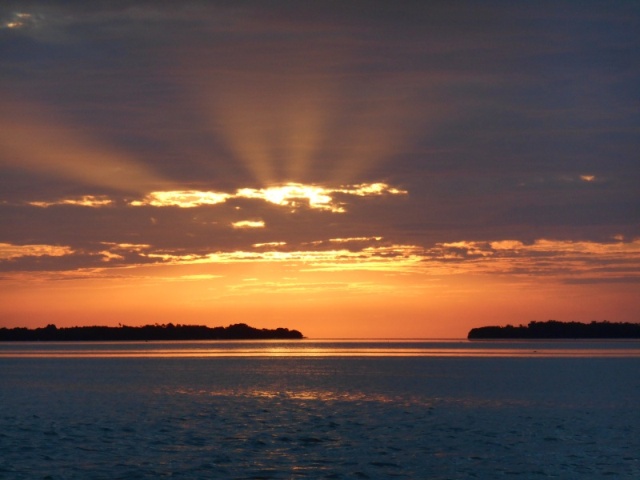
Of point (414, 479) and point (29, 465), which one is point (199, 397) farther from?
point (414, 479)

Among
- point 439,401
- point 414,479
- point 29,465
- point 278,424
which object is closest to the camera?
point 414,479

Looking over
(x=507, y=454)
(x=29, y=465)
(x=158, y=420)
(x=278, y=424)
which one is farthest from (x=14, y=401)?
(x=507, y=454)

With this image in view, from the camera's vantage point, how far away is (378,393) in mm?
68188

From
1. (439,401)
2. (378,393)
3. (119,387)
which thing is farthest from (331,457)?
(119,387)

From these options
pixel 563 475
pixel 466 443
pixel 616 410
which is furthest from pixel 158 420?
pixel 616 410

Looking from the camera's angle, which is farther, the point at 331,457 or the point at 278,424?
the point at 278,424

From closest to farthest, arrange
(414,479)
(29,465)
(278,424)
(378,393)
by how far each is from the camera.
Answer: (414,479)
(29,465)
(278,424)
(378,393)

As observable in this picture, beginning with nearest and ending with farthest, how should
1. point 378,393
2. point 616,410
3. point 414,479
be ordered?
point 414,479, point 616,410, point 378,393

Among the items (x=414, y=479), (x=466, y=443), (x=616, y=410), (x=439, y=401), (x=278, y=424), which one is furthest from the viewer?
(x=439, y=401)

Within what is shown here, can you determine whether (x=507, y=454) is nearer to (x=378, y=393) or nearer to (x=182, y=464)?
(x=182, y=464)

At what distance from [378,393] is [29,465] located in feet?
130

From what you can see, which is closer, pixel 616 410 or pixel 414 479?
pixel 414 479

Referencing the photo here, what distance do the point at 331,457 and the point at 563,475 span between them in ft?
30.4

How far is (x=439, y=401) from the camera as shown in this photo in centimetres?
6088
